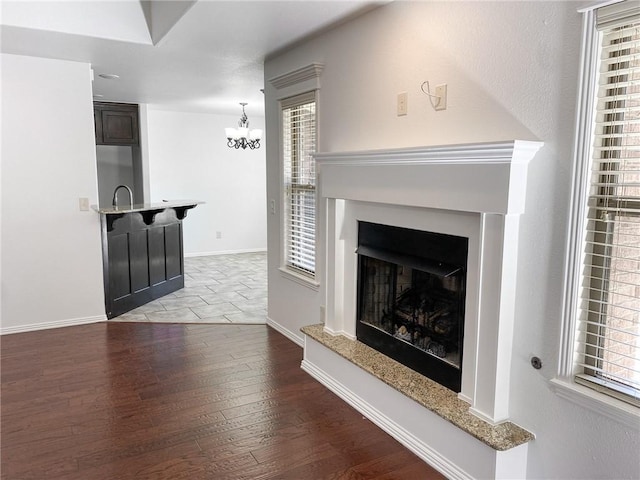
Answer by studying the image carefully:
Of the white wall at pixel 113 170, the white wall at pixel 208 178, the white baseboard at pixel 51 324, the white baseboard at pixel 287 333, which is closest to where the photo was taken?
the white baseboard at pixel 287 333

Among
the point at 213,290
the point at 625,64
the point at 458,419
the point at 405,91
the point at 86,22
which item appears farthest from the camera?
the point at 213,290

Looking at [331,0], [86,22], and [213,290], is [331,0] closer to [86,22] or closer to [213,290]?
[86,22]

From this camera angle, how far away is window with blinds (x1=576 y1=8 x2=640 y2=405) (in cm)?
164

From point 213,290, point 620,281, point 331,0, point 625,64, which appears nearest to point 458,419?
point 620,281

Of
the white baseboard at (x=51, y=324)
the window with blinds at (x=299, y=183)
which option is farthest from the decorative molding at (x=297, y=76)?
the white baseboard at (x=51, y=324)

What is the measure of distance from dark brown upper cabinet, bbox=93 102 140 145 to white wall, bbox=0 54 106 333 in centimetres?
239

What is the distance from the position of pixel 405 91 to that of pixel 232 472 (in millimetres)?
2144

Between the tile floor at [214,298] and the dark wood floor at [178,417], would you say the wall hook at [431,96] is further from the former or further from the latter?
the tile floor at [214,298]

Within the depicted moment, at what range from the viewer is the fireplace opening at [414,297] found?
2.37 meters

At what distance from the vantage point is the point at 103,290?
4527 millimetres

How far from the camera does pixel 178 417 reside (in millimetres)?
2723

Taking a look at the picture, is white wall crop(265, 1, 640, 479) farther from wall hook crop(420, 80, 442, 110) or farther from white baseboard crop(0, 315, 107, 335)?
white baseboard crop(0, 315, 107, 335)

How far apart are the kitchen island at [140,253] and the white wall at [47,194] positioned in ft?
0.58

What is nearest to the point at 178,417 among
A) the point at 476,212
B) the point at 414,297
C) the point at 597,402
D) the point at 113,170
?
the point at 414,297
